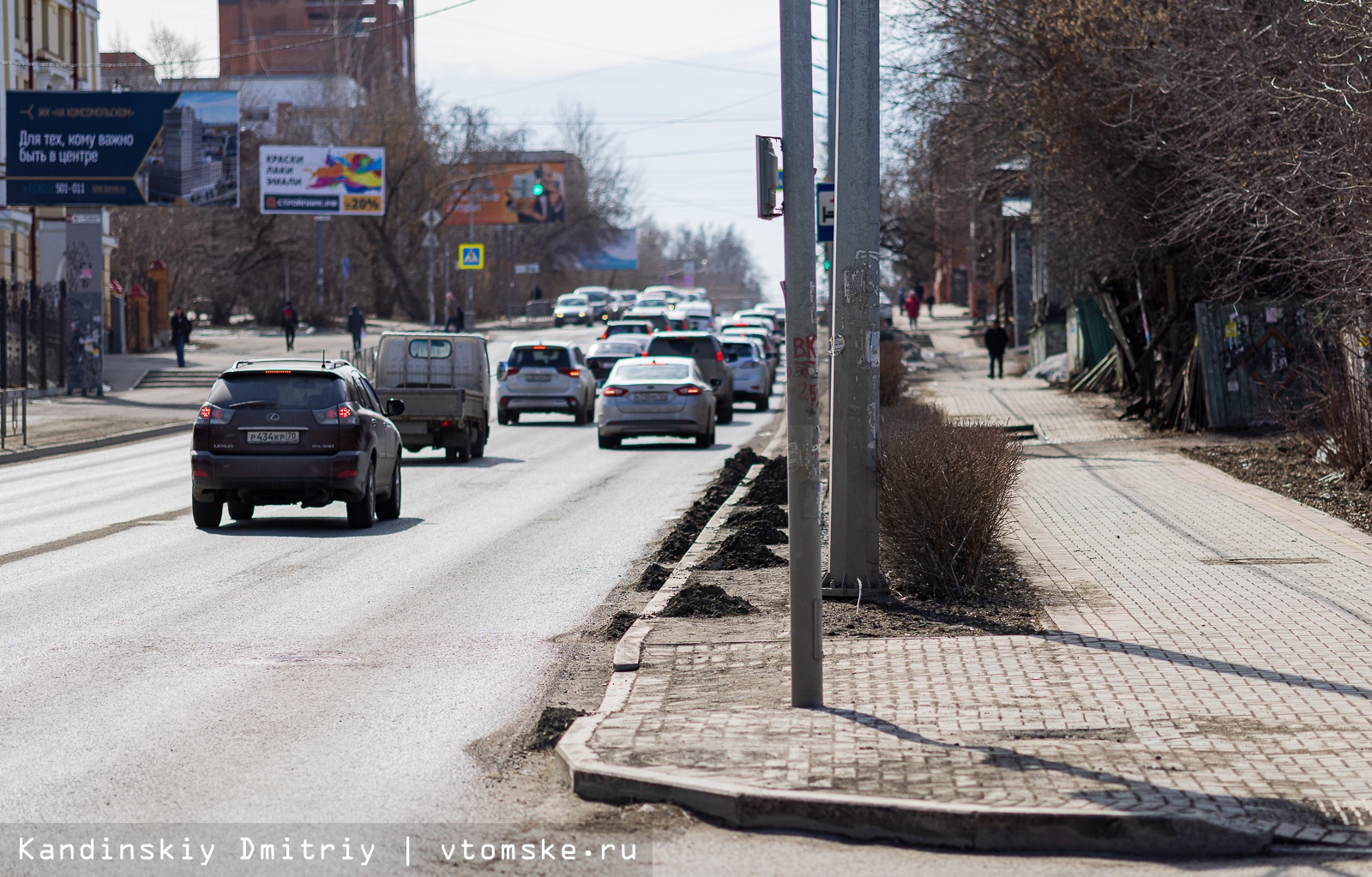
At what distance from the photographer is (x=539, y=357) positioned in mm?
34562

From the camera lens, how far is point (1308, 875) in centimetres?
510

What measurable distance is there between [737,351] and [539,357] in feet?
21.9

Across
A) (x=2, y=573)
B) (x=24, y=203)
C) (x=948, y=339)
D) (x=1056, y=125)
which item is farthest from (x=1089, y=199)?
(x=948, y=339)

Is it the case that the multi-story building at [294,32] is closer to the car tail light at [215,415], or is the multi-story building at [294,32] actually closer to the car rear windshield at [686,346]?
the car rear windshield at [686,346]

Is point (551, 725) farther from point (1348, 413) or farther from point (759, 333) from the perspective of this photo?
point (759, 333)

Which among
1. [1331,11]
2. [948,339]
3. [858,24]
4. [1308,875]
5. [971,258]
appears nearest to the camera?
[1308,875]

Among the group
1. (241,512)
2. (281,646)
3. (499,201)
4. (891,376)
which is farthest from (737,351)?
(499,201)

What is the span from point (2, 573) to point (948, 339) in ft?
195

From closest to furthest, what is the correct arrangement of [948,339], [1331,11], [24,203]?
[1331,11]
[24,203]
[948,339]

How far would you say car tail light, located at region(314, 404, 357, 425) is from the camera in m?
15.6

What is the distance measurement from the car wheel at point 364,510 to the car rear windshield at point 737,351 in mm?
23356

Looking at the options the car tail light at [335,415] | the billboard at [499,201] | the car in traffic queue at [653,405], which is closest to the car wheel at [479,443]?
the car in traffic queue at [653,405]

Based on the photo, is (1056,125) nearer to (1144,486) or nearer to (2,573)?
(1144,486)

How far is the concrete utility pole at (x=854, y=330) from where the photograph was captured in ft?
33.8
